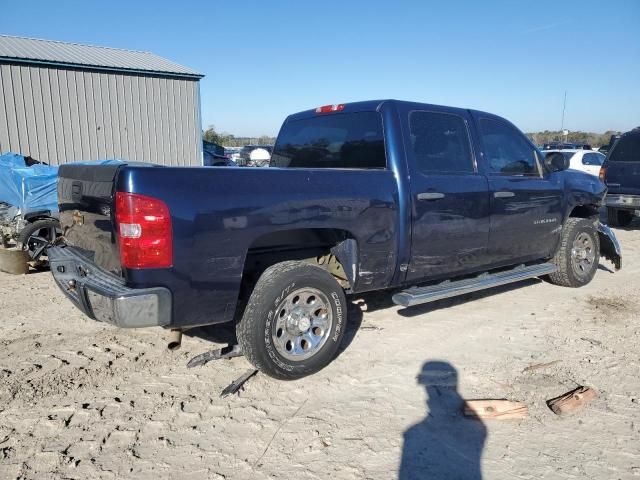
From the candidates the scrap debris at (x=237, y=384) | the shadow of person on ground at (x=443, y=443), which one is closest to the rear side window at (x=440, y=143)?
the shadow of person on ground at (x=443, y=443)

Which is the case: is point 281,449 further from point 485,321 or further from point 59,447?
point 485,321

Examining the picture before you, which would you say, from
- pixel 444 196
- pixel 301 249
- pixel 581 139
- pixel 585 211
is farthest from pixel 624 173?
pixel 581 139

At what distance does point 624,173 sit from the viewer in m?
9.87

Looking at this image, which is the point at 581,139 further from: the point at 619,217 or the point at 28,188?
the point at 28,188

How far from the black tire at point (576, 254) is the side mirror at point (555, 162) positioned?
72cm

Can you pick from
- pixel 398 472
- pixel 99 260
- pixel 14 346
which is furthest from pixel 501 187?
pixel 14 346

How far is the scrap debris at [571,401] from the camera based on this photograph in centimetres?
311

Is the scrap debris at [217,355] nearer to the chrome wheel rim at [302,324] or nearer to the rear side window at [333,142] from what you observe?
the chrome wheel rim at [302,324]

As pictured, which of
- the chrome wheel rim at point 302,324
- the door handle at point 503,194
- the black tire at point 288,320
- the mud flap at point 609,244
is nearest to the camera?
the black tire at point 288,320

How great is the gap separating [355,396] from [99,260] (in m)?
1.94

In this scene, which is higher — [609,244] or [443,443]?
[609,244]

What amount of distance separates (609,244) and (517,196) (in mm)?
2324

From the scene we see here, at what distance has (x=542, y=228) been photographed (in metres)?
5.18

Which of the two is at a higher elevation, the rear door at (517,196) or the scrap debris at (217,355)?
the rear door at (517,196)
